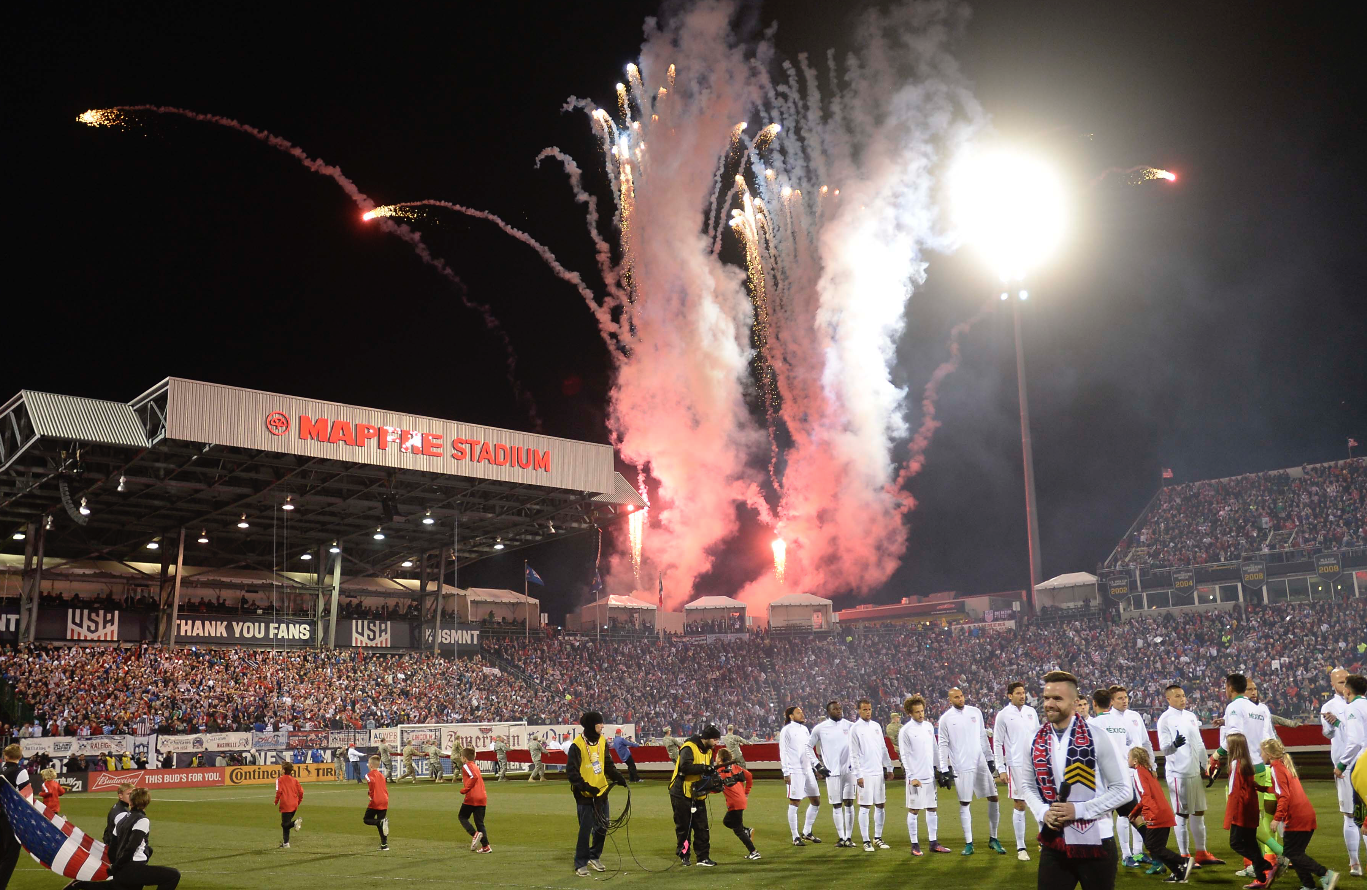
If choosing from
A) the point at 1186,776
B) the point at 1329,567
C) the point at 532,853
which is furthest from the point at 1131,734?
the point at 1329,567

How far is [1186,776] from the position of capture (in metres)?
11.6

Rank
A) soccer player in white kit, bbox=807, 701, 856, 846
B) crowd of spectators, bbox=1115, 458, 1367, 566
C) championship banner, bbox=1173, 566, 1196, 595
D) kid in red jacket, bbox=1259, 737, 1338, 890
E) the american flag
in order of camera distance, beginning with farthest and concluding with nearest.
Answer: championship banner, bbox=1173, 566, 1196, 595, crowd of spectators, bbox=1115, 458, 1367, 566, soccer player in white kit, bbox=807, 701, 856, 846, kid in red jacket, bbox=1259, 737, 1338, 890, the american flag

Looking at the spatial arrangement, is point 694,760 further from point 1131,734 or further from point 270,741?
point 270,741

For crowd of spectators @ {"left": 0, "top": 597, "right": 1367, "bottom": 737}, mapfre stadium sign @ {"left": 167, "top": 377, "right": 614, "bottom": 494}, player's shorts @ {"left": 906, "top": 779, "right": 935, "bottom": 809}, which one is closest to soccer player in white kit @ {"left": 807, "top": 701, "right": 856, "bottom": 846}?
player's shorts @ {"left": 906, "top": 779, "right": 935, "bottom": 809}

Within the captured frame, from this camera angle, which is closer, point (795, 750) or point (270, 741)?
point (795, 750)

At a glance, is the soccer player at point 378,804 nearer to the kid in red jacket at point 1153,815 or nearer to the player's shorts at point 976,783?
the player's shorts at point 976,783

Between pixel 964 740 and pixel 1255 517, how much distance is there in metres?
48.7

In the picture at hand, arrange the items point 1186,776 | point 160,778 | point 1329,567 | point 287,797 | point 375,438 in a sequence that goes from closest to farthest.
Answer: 1. point 1186,776
2. point 287,797
3. point 160,778
4. point 375,438
5. point 1329,567

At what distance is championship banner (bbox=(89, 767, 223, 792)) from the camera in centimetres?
3484

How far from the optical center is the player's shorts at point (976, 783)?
13680mm

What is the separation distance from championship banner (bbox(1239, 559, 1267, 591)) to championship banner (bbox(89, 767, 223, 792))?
48.0m

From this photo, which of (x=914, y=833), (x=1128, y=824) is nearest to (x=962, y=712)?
(x=914, y=833)

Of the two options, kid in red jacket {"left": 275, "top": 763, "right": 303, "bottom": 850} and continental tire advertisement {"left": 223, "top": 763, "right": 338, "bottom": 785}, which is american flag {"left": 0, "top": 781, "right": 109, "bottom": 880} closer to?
kid in red jacket {"left": 275, "top": 763, "right": 303, "bottom": 850}

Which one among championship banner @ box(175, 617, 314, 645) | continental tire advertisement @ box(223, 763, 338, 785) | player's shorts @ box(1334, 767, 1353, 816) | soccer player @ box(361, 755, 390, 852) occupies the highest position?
championship banner @ box(175, 617, 314, 645)
